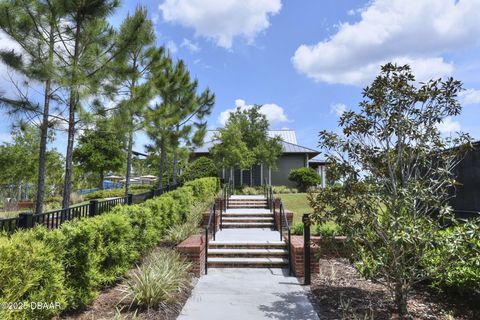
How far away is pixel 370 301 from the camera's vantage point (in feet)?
15.2

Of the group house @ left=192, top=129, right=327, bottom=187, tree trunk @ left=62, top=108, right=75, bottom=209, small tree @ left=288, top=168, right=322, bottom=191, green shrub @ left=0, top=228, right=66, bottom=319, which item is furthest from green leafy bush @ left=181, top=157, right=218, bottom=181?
green shrub @ left=0, top=228, right=66, bottom=319

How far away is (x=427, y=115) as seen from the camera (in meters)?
4.84

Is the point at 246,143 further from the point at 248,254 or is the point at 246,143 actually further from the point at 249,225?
the point at 248,254

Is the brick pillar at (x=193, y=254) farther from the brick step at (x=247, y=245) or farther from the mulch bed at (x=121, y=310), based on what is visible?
the brick step at (x=247, y=245)

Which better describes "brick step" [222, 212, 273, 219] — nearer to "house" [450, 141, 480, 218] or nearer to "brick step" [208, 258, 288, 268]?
"brick step" [208, 258, 288, 268]

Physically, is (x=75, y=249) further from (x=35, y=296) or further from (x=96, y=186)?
(x=96, y=186)

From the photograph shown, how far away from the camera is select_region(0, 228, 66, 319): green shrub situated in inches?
129

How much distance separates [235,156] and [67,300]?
51.2ft

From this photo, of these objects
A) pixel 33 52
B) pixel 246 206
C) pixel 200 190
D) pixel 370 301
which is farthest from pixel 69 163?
pixel 370 301

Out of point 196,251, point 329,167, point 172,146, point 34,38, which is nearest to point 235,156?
→ point 172,146

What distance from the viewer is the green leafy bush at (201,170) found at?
22.3 metres

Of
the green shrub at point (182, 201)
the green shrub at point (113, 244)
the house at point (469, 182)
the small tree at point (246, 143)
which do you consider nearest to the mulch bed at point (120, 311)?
the green shrub at point (113, 244)

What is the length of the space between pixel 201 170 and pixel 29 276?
748 inches

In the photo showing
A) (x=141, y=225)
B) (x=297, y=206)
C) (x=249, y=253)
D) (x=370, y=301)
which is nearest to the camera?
(x=370, y=301)
